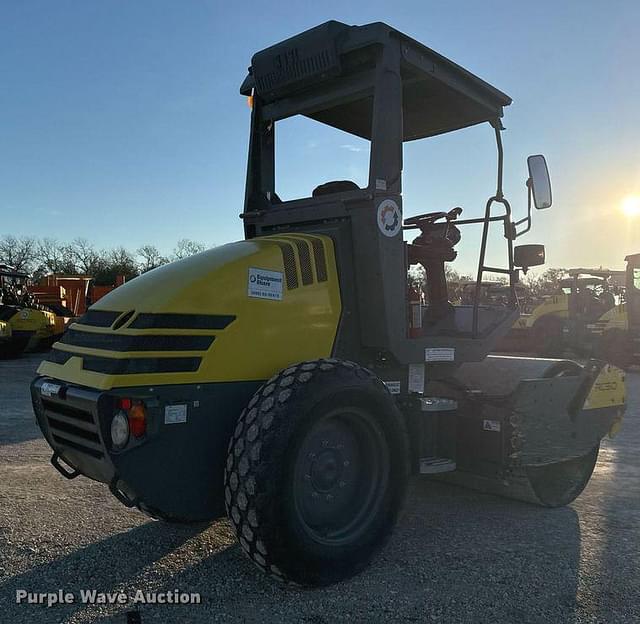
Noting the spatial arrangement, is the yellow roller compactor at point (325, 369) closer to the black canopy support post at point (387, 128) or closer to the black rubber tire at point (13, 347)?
the black canopy support post at point (387, 128)

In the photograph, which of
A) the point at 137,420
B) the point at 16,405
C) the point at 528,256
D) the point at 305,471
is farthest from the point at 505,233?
the point at 16,405

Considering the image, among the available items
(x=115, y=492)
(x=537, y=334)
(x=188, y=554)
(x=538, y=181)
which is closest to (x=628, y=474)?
(x=538, y=181)

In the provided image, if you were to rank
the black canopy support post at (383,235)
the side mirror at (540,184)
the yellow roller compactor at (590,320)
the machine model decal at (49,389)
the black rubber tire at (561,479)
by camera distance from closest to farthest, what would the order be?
1. the machine model decal at (49,389)
2. the black canopy support post at (383,235)
3. the side mirror at (540,184)
4. the black rubber tire at (561,479)
5. the yellow roller compactor at (590,320)

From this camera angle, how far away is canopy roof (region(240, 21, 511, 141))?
375 cm

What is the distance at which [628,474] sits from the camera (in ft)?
17.7

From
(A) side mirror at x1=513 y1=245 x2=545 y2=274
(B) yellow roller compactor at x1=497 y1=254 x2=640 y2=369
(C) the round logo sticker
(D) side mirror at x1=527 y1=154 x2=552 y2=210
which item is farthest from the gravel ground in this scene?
(B) yellow roller compactor at x1=497 y1=254 x2=640 y2=369

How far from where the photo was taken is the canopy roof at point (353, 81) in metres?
3.75

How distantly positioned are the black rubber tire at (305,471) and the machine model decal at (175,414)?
262 mm

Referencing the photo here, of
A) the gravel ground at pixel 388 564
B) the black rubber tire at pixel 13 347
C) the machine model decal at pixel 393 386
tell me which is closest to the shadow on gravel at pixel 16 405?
the black rubber tire at pixel 13 347

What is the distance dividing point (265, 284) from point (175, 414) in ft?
2.69

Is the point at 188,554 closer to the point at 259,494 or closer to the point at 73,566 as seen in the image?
the point at 73,566

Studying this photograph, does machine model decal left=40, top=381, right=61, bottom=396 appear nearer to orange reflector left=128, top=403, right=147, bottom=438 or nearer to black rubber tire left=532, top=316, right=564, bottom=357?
orange reflector left=128, top=403, right=147, bottom=438

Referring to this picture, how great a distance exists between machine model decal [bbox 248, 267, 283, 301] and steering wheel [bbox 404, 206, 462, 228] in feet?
5.40

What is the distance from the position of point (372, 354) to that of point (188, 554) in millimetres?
1565
